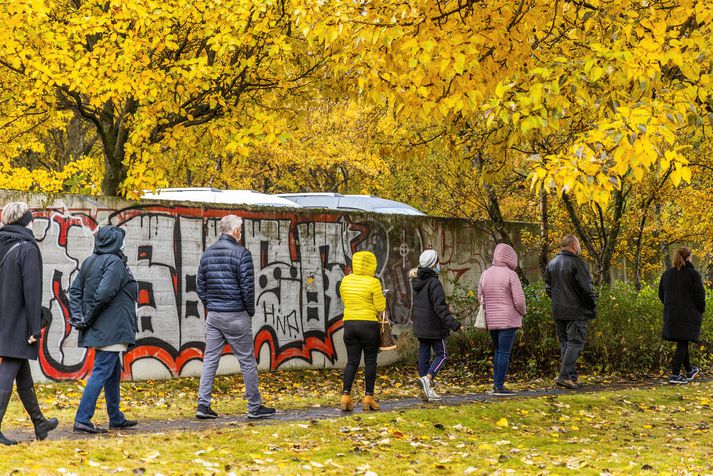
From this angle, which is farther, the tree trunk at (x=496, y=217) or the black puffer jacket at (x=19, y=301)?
the tree trunk at (x=496, y=217)

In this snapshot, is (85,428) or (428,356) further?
(428,356)

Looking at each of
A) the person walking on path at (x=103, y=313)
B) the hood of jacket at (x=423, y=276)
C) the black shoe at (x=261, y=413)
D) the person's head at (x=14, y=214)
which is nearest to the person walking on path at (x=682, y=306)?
the hood of jacket at (x=423, y=276)

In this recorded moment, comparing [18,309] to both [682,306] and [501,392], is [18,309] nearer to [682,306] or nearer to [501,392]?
[501,392]

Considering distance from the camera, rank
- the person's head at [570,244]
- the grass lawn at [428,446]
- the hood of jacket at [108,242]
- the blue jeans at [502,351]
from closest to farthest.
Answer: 1. the grass lawn at [428,446]
2. the hood of jacket at [108,242]
3. the blue jeans at [502,351]
4. the person's head at [570,244]

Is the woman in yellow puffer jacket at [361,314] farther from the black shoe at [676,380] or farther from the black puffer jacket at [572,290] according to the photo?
the black shoe at [676,380]

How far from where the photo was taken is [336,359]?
46.0 feet

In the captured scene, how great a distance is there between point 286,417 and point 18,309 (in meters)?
3.12

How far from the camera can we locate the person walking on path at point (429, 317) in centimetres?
1079

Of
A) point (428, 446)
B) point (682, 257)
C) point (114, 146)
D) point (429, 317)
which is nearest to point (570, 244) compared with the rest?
point (682, 257)

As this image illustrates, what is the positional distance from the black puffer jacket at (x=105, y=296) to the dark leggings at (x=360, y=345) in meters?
2.49

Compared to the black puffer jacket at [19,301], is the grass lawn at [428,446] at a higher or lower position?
lower

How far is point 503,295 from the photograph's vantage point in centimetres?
1165

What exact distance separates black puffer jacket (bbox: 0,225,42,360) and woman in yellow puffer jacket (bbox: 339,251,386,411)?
3444 millimetres

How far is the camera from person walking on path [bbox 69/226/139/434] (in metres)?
8.34
